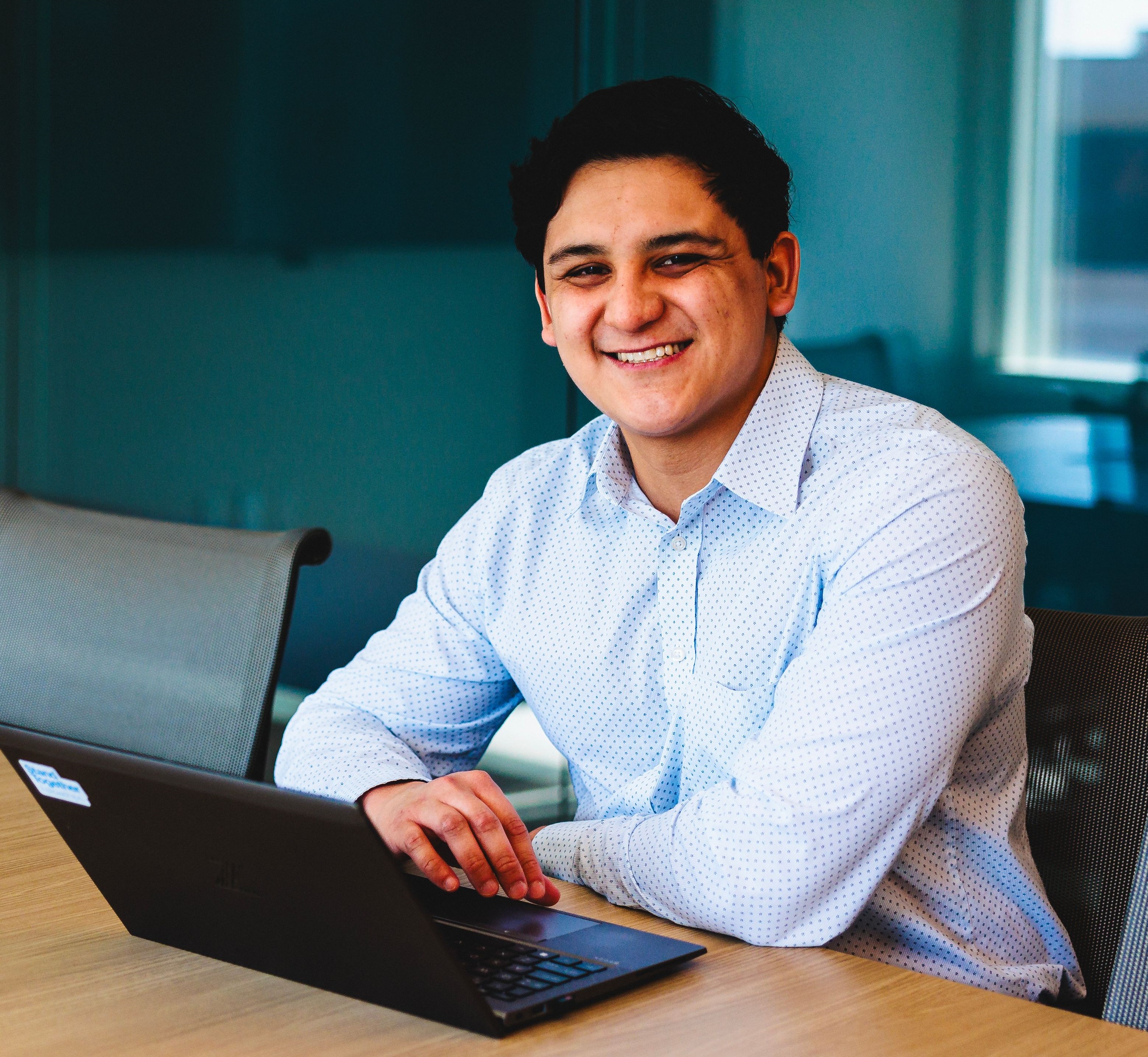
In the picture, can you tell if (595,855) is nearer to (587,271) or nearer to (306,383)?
(587,271)

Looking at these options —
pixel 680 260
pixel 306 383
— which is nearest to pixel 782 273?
pixel 680 260

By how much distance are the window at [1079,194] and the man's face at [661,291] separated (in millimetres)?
998

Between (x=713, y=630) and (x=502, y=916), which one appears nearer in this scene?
(x=502, y=916)

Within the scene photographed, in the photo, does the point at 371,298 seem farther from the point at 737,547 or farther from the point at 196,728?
the point at 737,547

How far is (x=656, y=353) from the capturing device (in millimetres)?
1557

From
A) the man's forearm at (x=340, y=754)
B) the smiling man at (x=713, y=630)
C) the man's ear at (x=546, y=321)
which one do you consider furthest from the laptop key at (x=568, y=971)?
the man's ear at (x=546, y=321)

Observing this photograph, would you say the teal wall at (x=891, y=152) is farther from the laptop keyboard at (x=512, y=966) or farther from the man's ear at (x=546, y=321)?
the laptop keyboard at (x=512, y=966)

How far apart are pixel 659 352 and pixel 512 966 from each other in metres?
0.80

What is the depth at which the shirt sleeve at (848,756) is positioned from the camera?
113 cm

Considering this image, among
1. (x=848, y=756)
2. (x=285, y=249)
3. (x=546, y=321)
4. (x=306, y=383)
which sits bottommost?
(x=848, y=756)

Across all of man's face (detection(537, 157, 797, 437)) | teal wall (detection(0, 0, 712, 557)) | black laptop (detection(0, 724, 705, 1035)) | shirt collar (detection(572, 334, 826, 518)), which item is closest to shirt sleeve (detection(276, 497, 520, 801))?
shirt collar (detection(572, 334, 826, 518))

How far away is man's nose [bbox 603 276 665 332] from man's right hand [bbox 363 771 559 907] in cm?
54

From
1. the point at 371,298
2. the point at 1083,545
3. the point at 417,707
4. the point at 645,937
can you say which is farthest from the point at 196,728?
the point at 371,298

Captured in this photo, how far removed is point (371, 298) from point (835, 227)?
3.97 feet
